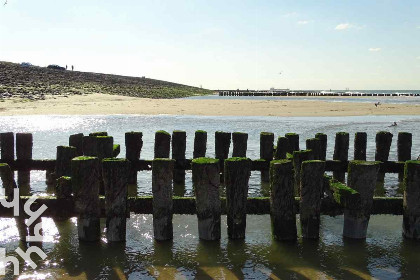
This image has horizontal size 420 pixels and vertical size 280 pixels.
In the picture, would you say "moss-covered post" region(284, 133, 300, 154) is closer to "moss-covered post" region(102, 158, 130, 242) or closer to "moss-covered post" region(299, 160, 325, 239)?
"moss-covered post" region(299, 160, 325, 239)

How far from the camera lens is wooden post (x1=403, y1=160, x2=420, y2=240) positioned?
6.72 metres

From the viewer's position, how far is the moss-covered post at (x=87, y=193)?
6344mm

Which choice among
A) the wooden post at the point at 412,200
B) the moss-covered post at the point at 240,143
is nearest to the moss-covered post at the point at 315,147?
the moss-covered post at the point at 240,143

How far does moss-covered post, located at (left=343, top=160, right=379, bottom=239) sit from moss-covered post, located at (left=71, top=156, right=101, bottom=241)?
372cm

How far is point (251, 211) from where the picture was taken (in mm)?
6852

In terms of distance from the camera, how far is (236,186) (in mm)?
6531

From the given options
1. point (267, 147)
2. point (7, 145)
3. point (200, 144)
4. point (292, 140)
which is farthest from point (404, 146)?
point (7, 145)

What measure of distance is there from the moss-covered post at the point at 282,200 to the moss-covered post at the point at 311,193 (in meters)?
0.18

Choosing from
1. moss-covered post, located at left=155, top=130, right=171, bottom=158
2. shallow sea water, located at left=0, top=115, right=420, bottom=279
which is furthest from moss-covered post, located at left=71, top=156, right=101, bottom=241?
moss-covered post, located at left=155, top=130, right=171, bottom=158

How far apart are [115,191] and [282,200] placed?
240cm

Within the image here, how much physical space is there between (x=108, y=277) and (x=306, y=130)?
20.2m

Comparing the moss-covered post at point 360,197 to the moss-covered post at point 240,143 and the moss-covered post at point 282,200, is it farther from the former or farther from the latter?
the moss-covered post at point 240,143

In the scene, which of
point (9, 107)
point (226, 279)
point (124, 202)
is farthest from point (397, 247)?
point (9, 107)

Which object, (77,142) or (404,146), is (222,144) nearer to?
(77,142)
